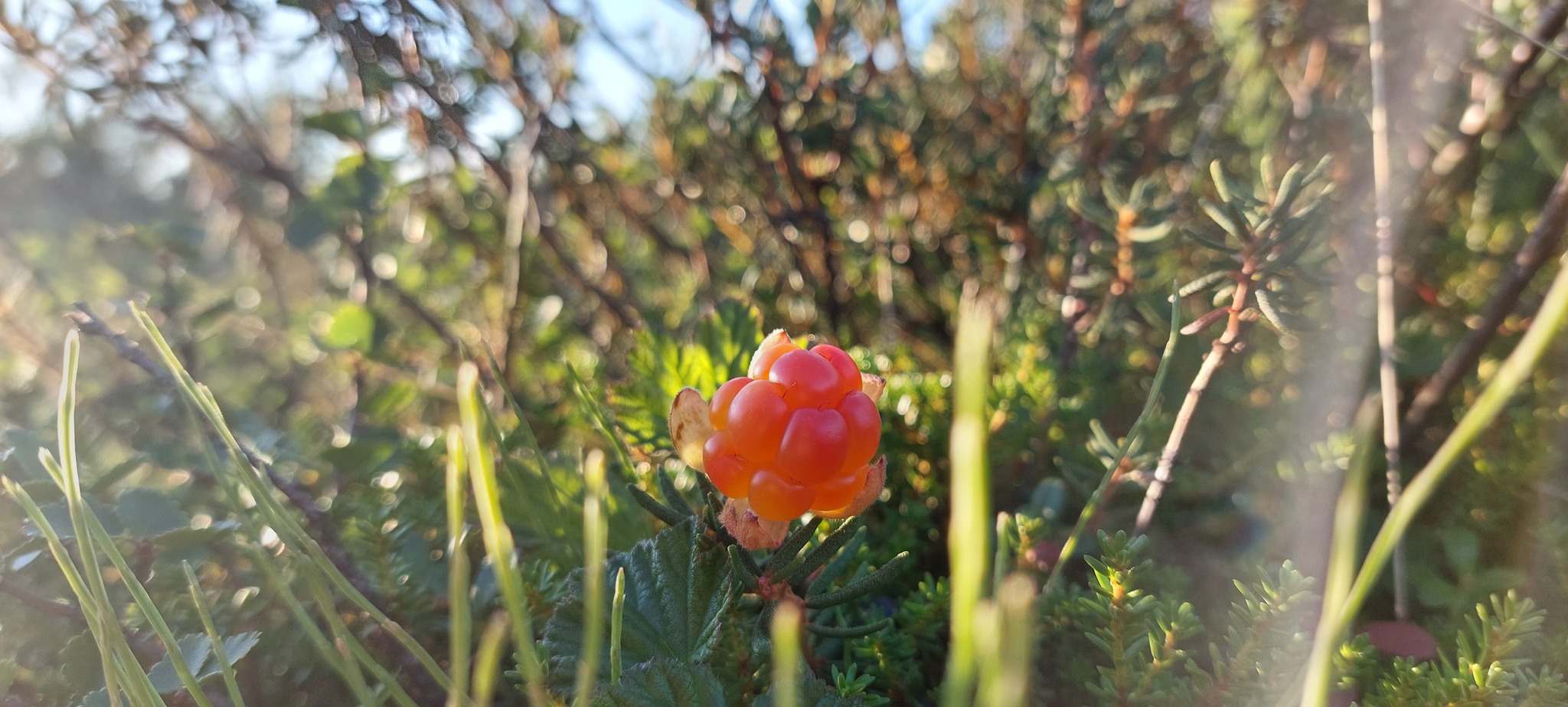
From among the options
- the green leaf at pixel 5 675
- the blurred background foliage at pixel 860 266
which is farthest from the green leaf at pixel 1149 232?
the green leaf at pixel 5 675

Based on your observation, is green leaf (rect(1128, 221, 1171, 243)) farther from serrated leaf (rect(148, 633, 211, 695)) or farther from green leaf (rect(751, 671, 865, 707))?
serrated leaf (rect(148, 633, 211, 695))

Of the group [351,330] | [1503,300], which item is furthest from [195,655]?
[1503,300]

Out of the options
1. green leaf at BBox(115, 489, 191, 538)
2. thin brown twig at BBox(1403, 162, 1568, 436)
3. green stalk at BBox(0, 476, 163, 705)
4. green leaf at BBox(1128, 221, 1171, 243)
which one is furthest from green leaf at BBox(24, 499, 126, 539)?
thin brown twig at BBox(1403, 162, 1568, 436)

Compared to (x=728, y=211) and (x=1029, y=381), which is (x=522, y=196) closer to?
(x=728, y=211)

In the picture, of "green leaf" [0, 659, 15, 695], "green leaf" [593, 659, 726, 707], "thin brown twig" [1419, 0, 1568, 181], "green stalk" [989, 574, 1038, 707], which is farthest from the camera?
"thin brown twig" [1419, 0, 1568, 181]

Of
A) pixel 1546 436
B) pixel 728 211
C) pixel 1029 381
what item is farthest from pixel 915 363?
pixel 1546 436

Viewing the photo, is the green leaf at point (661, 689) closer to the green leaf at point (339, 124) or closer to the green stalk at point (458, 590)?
the green stalk at point (458, 590)
